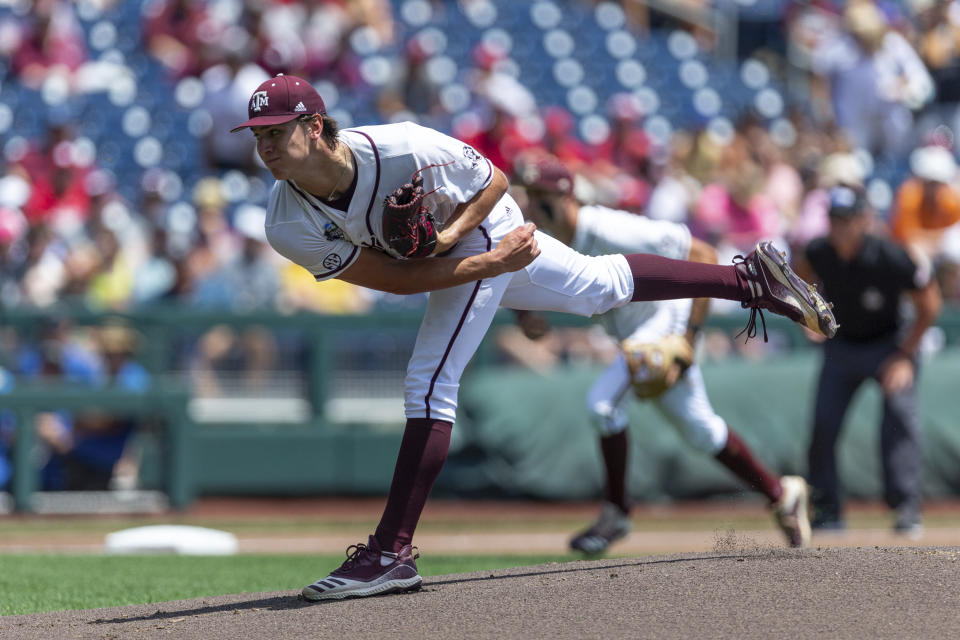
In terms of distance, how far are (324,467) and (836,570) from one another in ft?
21.7

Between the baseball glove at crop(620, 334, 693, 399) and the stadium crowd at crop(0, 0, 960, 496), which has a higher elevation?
the stadium crowd at crop(0, 0, 960, 496)

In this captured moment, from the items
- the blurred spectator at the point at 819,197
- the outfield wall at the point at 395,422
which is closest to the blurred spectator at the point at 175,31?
the outfield wall at the point at 395,422

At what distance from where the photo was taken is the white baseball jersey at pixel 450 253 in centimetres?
475

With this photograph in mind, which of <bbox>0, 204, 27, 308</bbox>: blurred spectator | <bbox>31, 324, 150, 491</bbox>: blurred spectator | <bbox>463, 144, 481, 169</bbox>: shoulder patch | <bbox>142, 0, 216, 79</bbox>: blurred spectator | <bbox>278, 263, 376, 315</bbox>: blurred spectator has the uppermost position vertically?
<bbox>142, 0, 216, 79</bbox>: blurred spectator

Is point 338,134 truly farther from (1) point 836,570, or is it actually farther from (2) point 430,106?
(2) point 430,106

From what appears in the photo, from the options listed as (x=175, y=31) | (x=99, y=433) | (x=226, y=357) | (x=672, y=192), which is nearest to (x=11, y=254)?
(x=99, y=433)

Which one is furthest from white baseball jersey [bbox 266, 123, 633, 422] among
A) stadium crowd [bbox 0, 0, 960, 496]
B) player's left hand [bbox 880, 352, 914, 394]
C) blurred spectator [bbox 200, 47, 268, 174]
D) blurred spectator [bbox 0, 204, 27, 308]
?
blurred spectator [bbox 200, 47, 268, 174]

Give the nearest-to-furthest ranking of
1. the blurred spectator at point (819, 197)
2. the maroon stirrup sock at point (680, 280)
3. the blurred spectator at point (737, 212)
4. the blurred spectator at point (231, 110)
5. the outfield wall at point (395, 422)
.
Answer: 1. the maroon stirrup sock at point (680, 280)
2. the outfield wall at point (395, 422)
3. the blurred spectator at point (819, 197)
4. the blurred spectator at point (737, 212)
5. the blurred spectator at point (231, 110)

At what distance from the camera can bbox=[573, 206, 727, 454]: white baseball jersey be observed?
6719 millimetres

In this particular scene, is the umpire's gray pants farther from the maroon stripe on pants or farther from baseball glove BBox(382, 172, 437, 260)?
baseball glove BBox(382, 172, 437, 260)

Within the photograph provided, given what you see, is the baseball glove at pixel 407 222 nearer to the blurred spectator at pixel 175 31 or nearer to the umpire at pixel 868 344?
the umpire at pixel 868 344

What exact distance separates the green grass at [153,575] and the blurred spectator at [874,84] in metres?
8.97

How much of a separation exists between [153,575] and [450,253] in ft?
9.01

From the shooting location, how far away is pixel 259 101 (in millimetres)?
4574
